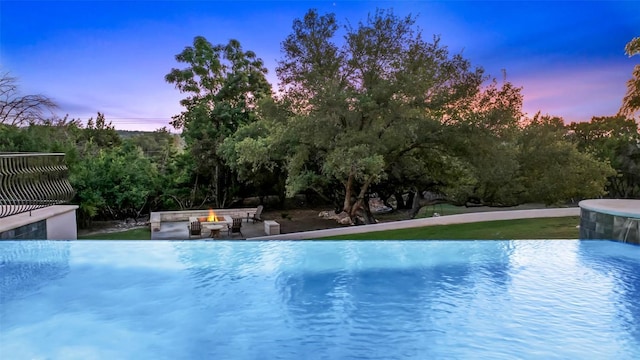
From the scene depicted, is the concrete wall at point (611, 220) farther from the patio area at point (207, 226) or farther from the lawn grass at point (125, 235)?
the lawn grass at point (125, 235)

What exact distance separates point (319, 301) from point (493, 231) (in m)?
9.22

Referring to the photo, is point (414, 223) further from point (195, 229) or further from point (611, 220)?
point (195, 229)

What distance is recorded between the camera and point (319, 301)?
17.4ft

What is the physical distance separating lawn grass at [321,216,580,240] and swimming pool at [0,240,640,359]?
4205 millimetres

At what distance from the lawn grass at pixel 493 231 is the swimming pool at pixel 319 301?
421 centimetres

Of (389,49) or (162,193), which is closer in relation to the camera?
(389,49)

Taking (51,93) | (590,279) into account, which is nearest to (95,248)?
(590,279)

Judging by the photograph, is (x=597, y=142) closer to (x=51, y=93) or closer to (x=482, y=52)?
(x=482, y=52)

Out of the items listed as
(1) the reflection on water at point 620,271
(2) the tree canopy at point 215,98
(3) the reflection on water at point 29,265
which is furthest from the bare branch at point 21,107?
(1) the reflection on water at point 620,271

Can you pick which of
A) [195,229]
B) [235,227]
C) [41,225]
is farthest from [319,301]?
[235,227]

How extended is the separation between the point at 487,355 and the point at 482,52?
1758 cm

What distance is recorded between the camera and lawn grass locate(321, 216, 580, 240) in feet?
40.2

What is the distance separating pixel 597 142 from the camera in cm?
3244

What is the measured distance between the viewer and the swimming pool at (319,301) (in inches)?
161
